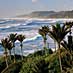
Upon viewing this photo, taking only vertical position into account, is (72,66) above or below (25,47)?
above

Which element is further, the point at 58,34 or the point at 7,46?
the point at 7,46

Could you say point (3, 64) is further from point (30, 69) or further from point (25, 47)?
point (25, 47)

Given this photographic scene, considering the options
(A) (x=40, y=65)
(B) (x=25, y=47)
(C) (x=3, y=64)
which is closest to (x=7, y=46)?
(C) (x=3, y=64)

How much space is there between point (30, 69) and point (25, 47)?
56.8 m

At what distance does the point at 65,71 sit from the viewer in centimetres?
3297

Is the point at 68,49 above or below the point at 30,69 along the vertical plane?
above

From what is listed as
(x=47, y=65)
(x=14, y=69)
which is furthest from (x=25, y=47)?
(x=47, y=65)

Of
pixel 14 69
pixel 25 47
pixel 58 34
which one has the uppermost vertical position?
pixel 58 34

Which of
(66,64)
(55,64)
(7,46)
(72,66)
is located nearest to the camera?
(72,66)

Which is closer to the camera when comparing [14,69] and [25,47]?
[14,69]

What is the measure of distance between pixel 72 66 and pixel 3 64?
18499 millimetres

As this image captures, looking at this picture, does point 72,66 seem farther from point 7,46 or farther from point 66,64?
point 7,46

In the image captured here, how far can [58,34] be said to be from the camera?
31938 mm

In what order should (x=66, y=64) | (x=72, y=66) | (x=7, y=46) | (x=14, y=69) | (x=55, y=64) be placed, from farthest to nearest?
(x=7, y=46) < (x=14, y=69) < (x=55, y=64) < (x=66, y=64) < (x=72, y=66)
